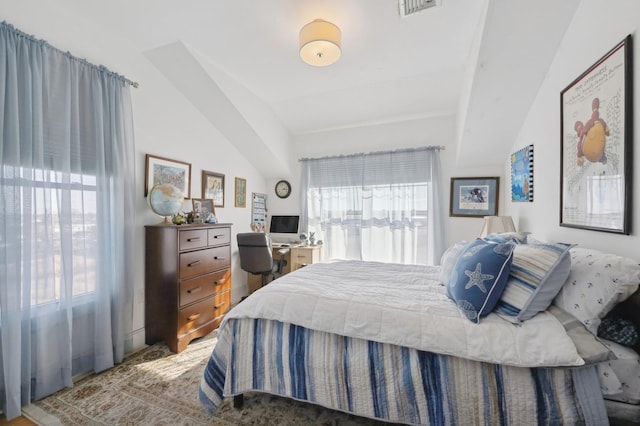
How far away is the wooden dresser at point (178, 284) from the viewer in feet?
7.24

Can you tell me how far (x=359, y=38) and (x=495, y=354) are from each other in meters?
2.41

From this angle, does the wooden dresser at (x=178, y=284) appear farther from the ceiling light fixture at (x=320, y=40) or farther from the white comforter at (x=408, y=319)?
the ceiling light fixture at (x=320, y=40)

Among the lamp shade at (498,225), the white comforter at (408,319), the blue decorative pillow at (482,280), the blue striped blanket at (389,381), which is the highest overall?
the lamp shade at (498,225)

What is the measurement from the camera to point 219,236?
8.75 feet

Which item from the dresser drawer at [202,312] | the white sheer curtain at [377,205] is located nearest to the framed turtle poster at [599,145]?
the white sheer curtain at [377,205]

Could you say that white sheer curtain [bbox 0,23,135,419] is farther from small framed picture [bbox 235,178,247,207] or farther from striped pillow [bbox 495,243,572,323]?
striped pillow [bbox 495,243,572,323]

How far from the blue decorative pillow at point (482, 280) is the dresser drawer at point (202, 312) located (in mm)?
2169

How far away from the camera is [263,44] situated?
2.28 m

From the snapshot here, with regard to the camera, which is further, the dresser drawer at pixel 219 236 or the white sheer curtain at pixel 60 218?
the dresser drawer at pixel 219 236

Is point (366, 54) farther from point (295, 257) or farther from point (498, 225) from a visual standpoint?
point (295, 257)

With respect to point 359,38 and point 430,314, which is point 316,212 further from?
point 430,314

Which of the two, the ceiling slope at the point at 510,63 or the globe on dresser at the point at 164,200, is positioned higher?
the ceiling slope at the point at 510,63

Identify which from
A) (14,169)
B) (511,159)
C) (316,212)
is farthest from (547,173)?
(14,169)

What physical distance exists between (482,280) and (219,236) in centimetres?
235
